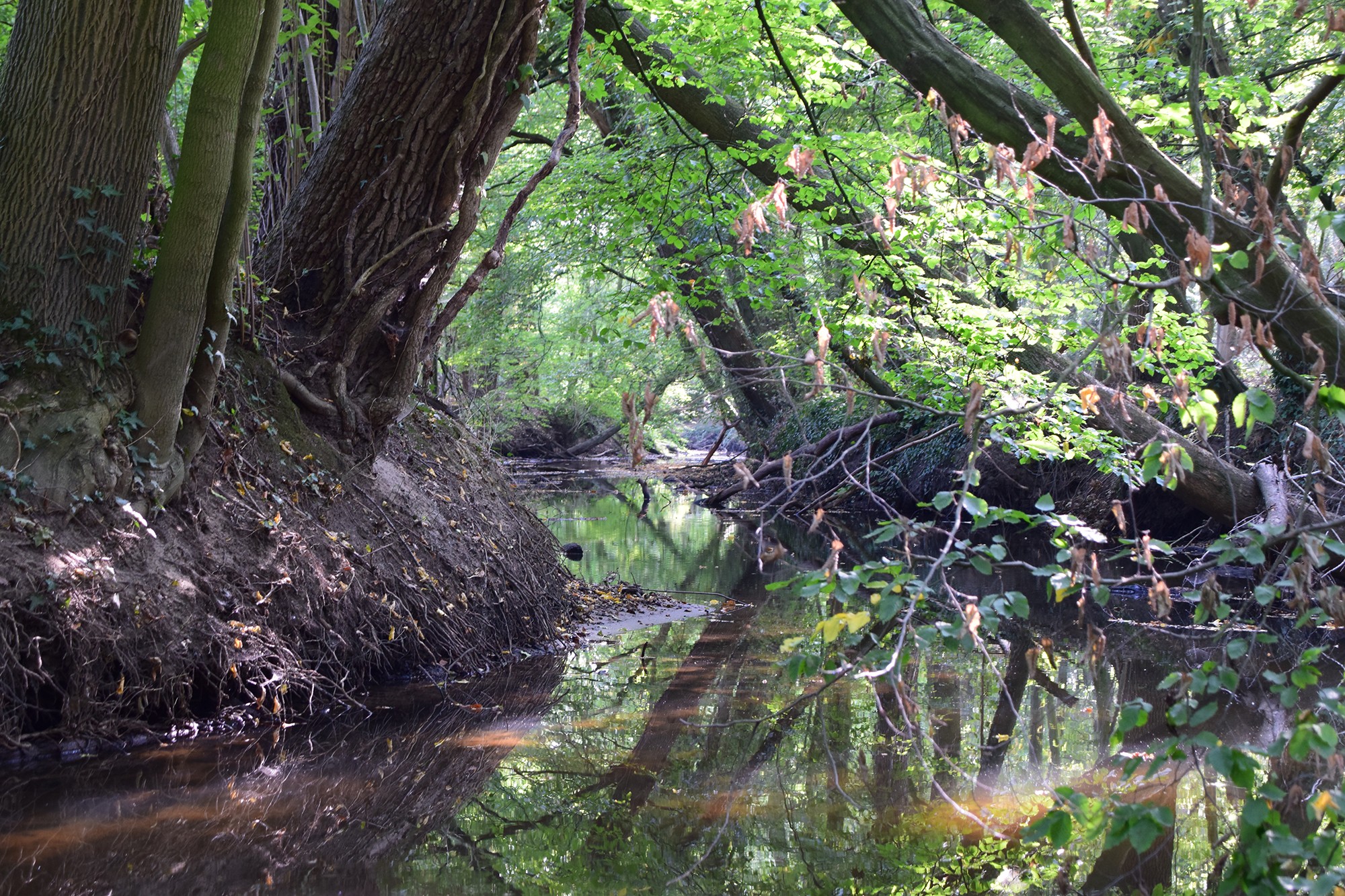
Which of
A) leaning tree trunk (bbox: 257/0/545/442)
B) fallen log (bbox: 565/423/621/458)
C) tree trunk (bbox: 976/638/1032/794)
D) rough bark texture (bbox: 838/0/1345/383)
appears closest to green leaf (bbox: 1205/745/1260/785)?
tree trunk (bbox: 976/638/1032/794)

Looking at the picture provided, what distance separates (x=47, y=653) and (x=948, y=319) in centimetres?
615

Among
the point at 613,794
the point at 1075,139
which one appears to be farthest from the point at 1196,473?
the point at 613,794

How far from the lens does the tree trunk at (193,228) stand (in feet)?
14.1

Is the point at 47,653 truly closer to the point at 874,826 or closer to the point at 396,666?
the point at 396,666

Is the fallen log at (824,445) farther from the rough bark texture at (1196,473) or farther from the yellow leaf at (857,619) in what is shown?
the yellow leaf at (857,619)

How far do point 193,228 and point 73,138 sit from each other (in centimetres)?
68

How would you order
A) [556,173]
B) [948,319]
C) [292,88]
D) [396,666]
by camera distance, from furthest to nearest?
[556,173], [948,319], [292,88], [396,666]

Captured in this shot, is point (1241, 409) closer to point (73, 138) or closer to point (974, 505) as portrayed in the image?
point (974, 505)

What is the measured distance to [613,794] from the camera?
4.14 m

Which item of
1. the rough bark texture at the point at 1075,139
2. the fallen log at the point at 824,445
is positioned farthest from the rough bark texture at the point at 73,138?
the fallen log at the point at 824,445

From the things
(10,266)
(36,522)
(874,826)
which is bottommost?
(874,826)

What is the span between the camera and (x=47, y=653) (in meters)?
4.11

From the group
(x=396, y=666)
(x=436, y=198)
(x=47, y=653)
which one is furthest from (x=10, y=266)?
(x=396, y=666)

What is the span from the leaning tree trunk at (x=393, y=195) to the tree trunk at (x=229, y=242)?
1.10 meters
